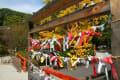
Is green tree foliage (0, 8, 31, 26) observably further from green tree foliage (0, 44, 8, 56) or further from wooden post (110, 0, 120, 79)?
wooden post (110, 0, 120, 79)

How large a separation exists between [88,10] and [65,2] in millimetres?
576

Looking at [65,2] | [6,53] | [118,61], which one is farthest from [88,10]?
[6,53]

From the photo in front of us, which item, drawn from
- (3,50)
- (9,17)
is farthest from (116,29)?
(9,17)

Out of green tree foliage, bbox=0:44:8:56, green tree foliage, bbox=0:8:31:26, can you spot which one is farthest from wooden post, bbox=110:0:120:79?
green tree foliage, bbox=0:8:31:26

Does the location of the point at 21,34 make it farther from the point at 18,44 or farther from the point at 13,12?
the point at 13,12

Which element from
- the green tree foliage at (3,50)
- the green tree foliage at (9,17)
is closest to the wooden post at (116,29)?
the green tree foliage at (3,50)

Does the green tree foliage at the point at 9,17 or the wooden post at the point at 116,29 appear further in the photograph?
the green tree foliage at the point at 9,17

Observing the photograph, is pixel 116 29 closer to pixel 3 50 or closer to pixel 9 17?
pixel 3 50

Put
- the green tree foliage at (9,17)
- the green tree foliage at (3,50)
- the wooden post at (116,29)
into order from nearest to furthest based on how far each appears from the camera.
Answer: the wooden post at (116,29)
the green tree foliage at (3,50)
the green tree foliage at (9,17)

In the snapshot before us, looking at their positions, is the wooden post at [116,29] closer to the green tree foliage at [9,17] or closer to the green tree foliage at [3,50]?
the green tree foliage at [3,50]

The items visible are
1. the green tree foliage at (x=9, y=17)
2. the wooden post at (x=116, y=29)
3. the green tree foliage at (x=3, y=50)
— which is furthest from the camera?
the green tree foliage at (x=9, y=17)

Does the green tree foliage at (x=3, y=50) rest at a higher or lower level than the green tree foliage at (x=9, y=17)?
lower

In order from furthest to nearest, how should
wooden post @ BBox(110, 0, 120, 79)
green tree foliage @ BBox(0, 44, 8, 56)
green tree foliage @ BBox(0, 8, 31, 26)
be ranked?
1. green tree foliage @ BBox(0, 8, 31, 26)
2. green tree foliage @ BBox(0, 44, 8, 56)
3. wooden post @ BBox(110, 0, 120, 79)

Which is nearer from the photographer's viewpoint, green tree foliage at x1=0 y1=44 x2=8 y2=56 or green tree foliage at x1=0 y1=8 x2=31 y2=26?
green tree foliage at x1=0 y1=44 x2=8 y2=56
